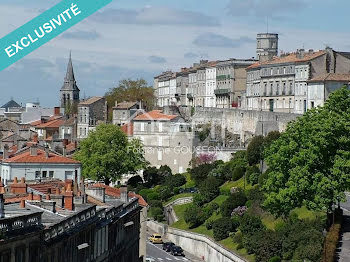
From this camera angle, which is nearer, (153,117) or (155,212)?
(155,212)

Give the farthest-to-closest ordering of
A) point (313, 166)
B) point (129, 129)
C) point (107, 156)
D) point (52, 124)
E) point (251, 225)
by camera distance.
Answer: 1. point (52, 124)
2. point (129, 129)
3. point (107, 156)
4. point (251, 225)
5. point (313, 166)

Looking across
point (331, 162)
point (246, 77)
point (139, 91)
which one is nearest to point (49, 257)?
point (331, 162)

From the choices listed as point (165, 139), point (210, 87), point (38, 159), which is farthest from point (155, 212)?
point (210, 87)

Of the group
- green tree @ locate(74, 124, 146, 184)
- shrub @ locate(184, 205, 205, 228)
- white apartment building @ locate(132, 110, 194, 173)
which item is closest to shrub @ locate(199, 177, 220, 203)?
shrub @ locate(184, 205, 205, 228)

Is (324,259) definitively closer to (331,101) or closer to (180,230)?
(331,101)

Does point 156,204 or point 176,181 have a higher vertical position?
point 176,181

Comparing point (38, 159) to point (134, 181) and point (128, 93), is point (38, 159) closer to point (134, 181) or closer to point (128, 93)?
point (134, 181)

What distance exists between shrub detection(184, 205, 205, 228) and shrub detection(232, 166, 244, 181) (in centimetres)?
787

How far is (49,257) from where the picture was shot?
3962cm

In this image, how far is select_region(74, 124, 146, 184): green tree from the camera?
116 metres

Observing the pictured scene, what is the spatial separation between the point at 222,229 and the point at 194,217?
11.4 meters

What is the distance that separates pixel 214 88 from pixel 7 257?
148431 millimetres

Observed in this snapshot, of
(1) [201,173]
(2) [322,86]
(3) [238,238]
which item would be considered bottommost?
(3) [238,238]

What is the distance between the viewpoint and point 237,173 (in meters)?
100
